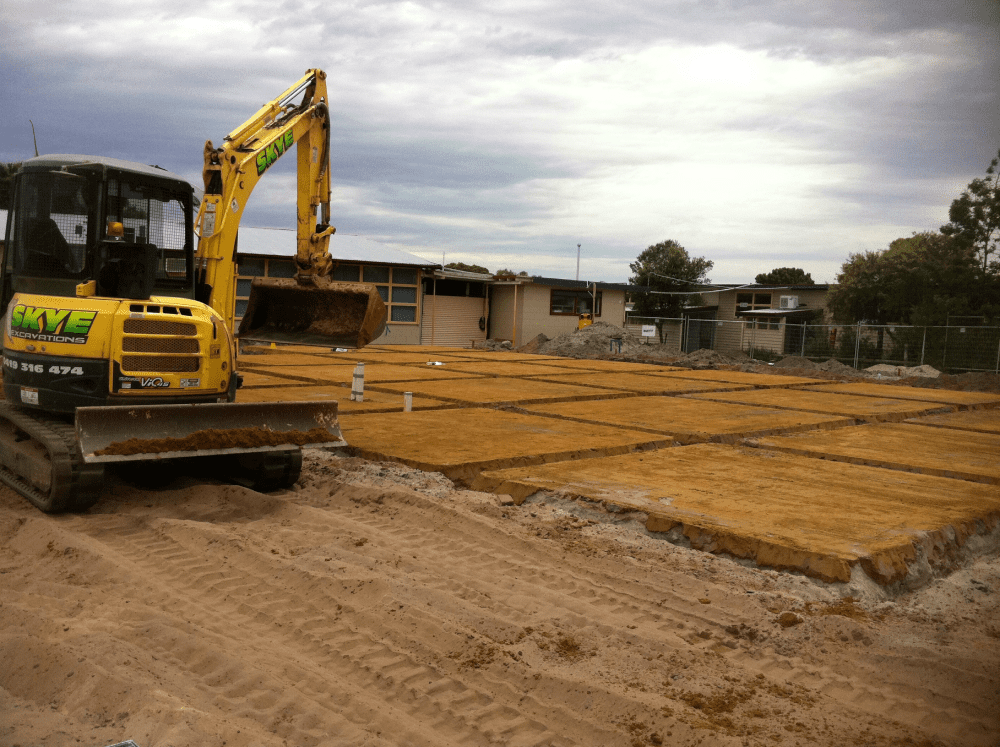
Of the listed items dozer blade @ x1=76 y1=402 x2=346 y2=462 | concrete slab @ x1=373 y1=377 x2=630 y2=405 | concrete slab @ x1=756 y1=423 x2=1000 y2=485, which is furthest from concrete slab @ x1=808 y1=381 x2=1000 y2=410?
dozer blade @ x1=76 y1=402 x2=346 y2=462

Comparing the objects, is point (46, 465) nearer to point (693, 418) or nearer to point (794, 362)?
point (693, 418)

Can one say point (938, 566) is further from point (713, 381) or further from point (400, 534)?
point (713, 381)

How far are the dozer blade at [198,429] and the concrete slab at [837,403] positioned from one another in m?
11.0

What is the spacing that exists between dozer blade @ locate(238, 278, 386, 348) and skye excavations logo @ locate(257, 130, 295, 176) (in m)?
1.39

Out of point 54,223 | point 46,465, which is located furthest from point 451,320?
point 46,465

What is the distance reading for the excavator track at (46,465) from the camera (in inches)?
279

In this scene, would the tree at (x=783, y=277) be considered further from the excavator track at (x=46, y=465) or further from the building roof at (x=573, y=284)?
the excavator track at (x=46, y=465)

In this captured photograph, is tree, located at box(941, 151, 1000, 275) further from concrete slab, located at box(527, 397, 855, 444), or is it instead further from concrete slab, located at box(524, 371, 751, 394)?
concrete slab, located at box(524, 371, 751, 394)

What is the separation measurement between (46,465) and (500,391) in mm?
11200

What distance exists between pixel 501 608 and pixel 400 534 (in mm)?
1868

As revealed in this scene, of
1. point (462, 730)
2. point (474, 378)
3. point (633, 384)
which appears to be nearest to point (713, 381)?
point (633, 384)

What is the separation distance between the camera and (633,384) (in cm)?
2109

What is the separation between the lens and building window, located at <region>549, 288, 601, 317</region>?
3956 cm

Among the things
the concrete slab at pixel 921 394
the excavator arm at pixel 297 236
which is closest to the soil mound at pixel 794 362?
the concrete slab at pixel 921 394
